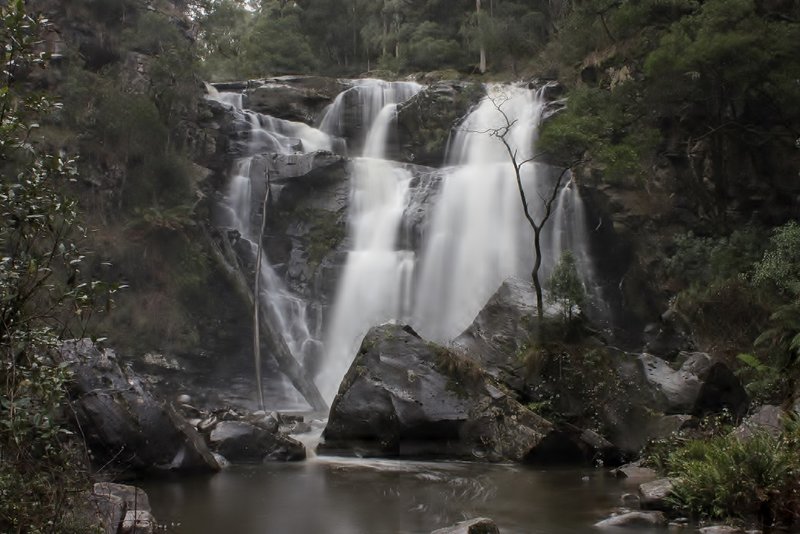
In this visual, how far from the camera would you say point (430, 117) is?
32.2 meters

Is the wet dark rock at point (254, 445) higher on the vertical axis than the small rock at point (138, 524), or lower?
lower

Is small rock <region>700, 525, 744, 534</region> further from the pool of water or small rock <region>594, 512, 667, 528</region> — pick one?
the pool of water

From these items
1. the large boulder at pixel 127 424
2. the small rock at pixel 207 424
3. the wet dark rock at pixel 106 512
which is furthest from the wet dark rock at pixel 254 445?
the wet dark rock at pixel 106 512

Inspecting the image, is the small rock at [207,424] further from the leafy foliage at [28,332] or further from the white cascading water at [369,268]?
the leafy foliage at [28,332]

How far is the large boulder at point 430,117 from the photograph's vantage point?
3167 cm

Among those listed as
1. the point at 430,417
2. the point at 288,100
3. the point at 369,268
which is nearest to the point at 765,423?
the point at 430,417

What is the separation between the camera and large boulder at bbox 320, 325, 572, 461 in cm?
1489

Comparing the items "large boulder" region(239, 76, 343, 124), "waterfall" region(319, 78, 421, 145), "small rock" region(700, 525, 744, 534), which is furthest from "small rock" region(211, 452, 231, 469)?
"large boulder" region(239, 76, 343, 124)

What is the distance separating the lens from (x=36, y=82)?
2394cm

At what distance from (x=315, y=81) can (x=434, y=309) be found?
1665 cm

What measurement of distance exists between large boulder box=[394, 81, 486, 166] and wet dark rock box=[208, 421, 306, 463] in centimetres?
1883

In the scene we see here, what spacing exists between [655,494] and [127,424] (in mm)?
8717

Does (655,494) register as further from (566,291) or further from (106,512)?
(106,512)

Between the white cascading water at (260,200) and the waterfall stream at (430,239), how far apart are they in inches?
2.0
